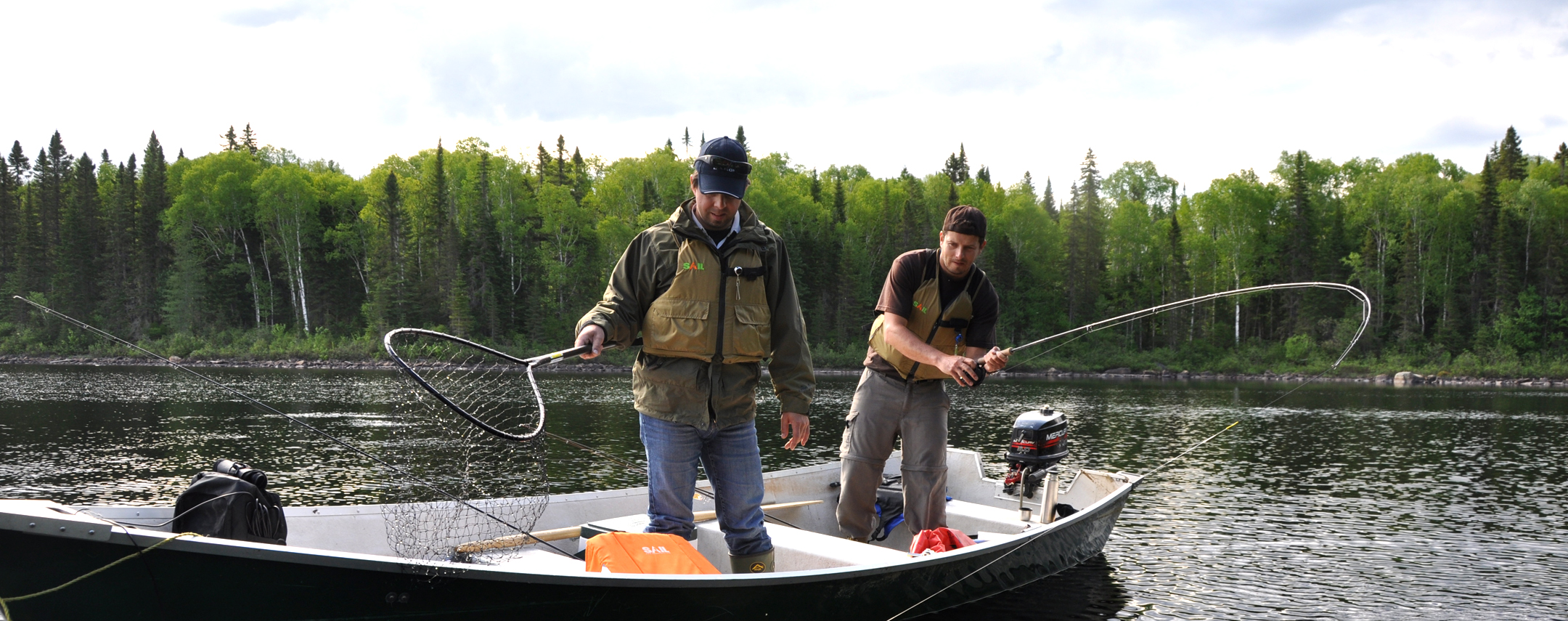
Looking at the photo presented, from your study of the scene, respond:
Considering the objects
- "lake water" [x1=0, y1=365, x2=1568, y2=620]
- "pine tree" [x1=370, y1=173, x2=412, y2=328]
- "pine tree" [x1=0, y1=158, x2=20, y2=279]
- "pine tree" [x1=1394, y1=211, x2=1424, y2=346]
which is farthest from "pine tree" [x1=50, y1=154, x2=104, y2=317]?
"pine tree" [x1=1394, y1=211, x2=1424, y2=346]

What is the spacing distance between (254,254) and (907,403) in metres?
54.1

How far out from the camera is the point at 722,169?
380cm

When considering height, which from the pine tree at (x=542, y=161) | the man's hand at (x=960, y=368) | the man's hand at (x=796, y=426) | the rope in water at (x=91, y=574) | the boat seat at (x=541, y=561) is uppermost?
the pine tree at (x=542, y=161)

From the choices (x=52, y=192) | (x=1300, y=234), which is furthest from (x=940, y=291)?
(x=52, y=192)

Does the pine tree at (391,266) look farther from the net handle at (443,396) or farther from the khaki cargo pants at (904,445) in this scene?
the net handle at (443,396)

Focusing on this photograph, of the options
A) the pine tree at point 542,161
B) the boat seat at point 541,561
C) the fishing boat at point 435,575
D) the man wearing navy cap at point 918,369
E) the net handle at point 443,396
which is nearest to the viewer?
the fishing boat at point 435,575

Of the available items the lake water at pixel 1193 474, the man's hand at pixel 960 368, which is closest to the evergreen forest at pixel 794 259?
the lake water at pixel 1193 474

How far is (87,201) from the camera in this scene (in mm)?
51531

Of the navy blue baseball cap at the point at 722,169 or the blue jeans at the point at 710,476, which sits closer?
the navy blue baseball cap at the point at 722,169

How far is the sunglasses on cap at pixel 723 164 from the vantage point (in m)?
3.78

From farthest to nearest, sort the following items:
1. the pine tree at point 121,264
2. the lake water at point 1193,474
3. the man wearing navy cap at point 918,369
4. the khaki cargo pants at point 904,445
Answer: the pine tree at point 121,264 → the lake water at point 1193,474 → the khaki cargo pants at point 904,445 → the man wearing navy cap at point 918,369

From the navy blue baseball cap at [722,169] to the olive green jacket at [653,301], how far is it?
0.16 meters

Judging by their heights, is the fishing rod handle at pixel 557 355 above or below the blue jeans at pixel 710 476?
above

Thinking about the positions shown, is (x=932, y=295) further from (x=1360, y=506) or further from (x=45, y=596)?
(x=1360, y=506)
